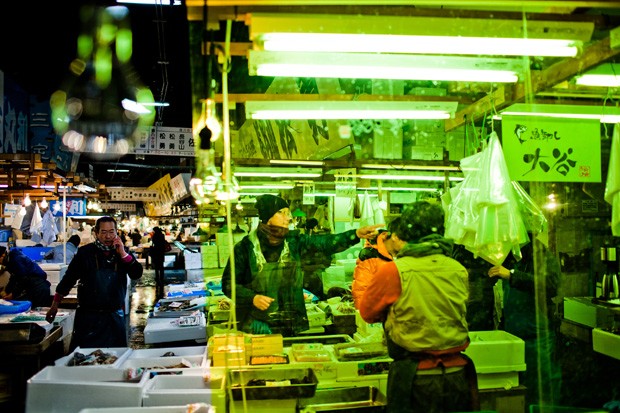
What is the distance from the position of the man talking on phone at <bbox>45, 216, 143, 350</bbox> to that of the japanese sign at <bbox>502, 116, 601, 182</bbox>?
503 cm

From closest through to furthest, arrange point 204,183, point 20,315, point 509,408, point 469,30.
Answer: point 204,183, point 469,30, point 509,408, point 20,315

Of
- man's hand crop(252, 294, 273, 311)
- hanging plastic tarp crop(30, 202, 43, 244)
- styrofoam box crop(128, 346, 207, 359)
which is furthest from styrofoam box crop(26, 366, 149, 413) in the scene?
hanging plastic tarp crop(30, 202, 43, 244)

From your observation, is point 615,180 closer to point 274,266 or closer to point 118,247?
point 274,266

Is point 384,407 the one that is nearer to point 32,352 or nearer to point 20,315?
point 32,352

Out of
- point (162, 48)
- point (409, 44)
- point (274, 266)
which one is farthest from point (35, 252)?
point (409, 44)

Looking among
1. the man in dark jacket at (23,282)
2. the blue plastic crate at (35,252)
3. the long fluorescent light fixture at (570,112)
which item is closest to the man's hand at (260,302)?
the long fluorescent light fixture at (570,112)

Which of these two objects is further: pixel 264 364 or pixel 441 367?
pixel 264 364

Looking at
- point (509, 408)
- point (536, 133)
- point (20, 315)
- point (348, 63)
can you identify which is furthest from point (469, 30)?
point (20, 315)

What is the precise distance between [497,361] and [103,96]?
18.5 meters

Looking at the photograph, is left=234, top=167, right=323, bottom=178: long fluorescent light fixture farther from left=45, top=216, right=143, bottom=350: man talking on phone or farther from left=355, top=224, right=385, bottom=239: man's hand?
left=355, top=224, right=385, bottom=239: man's hand

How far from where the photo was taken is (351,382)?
4.23 metres

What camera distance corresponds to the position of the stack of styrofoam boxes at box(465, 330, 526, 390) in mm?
4445

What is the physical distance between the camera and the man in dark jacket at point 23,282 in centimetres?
977

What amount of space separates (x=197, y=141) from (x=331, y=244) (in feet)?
10.6
